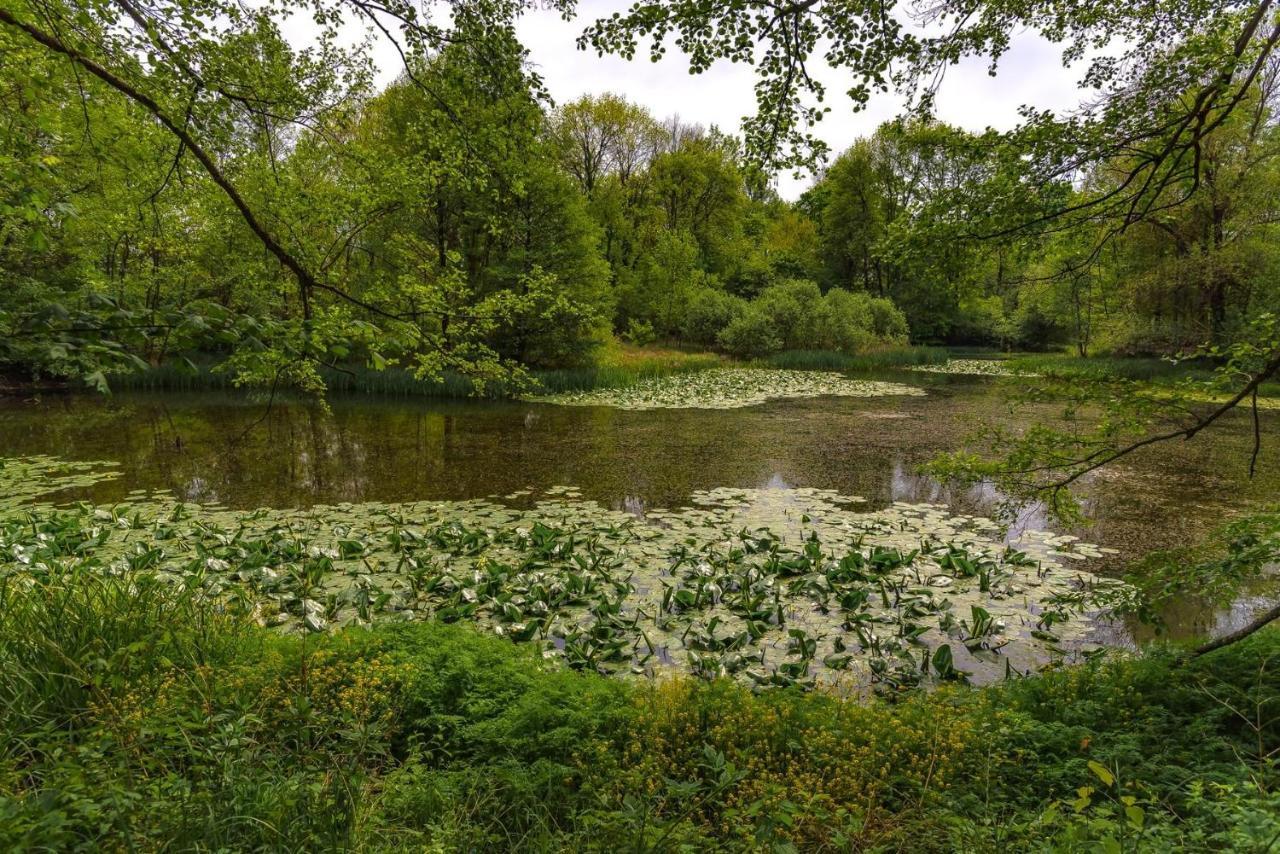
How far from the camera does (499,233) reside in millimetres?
7680

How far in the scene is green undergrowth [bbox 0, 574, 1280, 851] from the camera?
212 cm

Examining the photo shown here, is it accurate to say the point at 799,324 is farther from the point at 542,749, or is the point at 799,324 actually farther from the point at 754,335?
the point at 542,749

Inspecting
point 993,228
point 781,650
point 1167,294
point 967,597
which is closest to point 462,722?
point 781,650

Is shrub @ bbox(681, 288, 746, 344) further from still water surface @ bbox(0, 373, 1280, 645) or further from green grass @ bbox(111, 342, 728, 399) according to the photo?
still water surface @ bbox(0, 373, 1280, 645)

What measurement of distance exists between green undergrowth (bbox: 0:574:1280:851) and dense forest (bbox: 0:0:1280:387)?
158 centimetres

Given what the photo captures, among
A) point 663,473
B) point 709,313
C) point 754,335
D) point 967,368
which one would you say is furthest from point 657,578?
point 967,368

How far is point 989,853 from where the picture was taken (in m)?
2.04

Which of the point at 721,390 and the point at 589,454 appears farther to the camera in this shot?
the point at 721,390

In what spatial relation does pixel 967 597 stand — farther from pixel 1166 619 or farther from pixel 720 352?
pixel 720 352

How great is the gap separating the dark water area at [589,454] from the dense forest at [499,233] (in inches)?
75.5

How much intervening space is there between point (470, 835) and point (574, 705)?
3.08ft

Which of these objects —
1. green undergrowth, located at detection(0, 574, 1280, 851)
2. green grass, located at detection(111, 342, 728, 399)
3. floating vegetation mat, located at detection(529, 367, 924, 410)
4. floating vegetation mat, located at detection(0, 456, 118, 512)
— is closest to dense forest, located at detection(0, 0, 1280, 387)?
green grass, located at detection(111, 342, 728, 399)

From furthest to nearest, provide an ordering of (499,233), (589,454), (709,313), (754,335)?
(709,313)
(754,335)
(589,454)
(499,233)

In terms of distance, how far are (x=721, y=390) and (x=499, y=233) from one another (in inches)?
482
